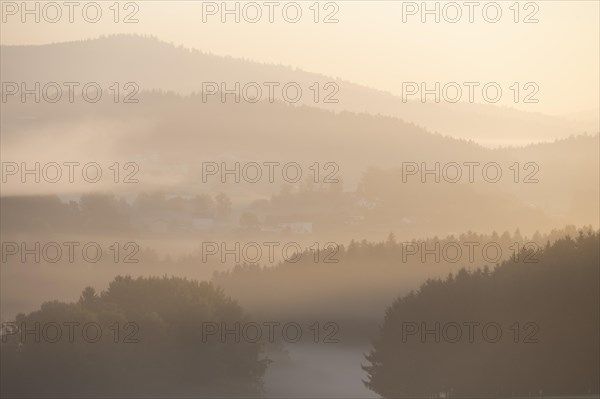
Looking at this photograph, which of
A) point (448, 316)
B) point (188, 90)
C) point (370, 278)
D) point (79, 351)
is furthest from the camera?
point (188, 90)

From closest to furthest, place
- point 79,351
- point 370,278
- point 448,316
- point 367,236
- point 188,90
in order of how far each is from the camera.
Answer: point 79,351
point 448,316
point 370,278
point 367,236
point 188,90

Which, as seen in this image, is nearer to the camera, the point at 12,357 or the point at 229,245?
the point at 12,357

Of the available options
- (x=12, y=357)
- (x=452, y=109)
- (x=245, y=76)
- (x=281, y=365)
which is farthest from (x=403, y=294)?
(x=12, y=357)

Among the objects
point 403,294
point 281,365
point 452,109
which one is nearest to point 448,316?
point 403,294

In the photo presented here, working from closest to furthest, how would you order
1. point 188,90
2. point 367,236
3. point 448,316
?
point 448,316 → point 367,236 → point 188,90

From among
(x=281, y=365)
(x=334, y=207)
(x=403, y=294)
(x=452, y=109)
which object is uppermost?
(x=452, y=109)

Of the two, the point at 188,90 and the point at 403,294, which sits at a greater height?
the point at 188,90

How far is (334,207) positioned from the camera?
141ft

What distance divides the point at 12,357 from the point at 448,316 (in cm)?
1568

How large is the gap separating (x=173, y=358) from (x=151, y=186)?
1392 centimetres

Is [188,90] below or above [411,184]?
above

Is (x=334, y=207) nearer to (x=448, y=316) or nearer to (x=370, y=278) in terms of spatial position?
(x=370, y=278)

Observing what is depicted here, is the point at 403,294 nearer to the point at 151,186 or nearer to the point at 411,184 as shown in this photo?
the point at 411,184

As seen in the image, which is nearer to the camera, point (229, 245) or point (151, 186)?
point (229, 245)
